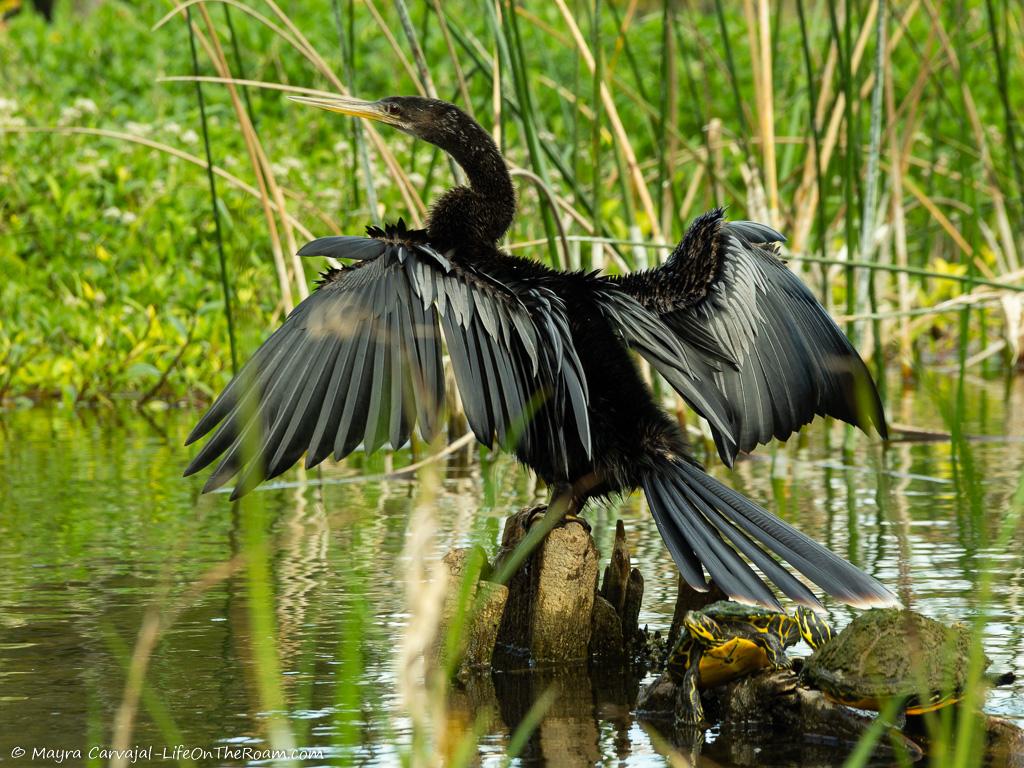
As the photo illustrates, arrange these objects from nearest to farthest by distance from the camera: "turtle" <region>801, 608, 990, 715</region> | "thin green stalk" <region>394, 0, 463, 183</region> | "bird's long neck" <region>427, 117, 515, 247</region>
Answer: "turtle" <region>801, 608, 990, 715</region>, "bird's long neck" <region>427, 117, 515, 247</region>, "thin green stalk" <region>394, 0, 463, 183</region>

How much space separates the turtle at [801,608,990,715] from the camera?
2.76 metres

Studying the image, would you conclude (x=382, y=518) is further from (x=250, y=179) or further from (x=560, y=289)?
(x=250, y=179)

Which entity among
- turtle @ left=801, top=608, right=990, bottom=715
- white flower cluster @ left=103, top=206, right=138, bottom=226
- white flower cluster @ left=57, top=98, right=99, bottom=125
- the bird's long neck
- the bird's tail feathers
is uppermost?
white flower cluster @ left=57, top=98, right=99, bottom=125

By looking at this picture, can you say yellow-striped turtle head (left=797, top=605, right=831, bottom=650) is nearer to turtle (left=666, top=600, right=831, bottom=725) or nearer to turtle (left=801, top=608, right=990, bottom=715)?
turtle (left=666, top=600, right=831, bottom=725)

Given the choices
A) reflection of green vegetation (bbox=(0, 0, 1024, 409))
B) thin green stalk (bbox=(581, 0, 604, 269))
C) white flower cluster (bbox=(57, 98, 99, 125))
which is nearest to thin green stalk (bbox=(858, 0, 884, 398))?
reflection of green vegetation (bbox=(0, 0, 1024, 409))

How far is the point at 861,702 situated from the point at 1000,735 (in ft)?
0.84

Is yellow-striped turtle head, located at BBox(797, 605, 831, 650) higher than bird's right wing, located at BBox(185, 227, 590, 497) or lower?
lower

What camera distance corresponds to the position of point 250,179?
9562mm

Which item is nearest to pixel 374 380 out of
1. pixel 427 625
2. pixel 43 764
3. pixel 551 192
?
pixel 43 764

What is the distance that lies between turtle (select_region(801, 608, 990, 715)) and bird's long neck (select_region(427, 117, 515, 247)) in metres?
1.45

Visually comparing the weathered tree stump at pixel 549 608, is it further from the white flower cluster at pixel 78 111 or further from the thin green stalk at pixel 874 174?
the white flower cluster at pixel 78 111

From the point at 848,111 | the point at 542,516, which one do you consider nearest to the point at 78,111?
the point at 848,111

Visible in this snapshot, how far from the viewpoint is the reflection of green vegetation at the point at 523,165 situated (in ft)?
18.2

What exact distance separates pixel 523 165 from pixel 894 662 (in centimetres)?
537
